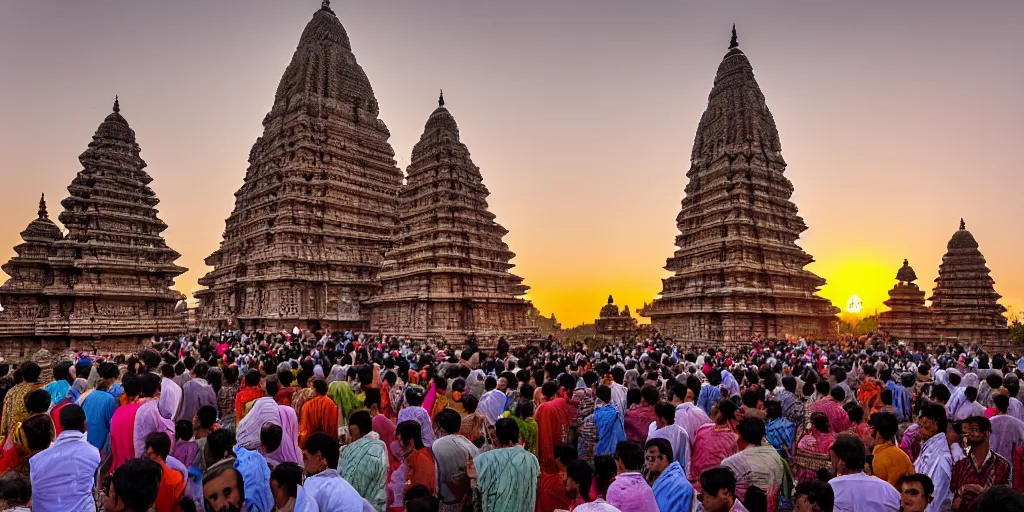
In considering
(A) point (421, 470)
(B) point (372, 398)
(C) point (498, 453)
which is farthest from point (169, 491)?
(C) point (498, 453)

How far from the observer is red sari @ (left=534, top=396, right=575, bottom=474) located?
7.43 meters

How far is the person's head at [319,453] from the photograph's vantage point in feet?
14.4

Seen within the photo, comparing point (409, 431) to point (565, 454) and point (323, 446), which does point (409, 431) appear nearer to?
point (323, 446)

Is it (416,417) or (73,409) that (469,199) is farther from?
(73,409)

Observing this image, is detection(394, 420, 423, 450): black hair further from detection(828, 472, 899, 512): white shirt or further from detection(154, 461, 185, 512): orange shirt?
detection(828, 472, 899, 512): white shirt

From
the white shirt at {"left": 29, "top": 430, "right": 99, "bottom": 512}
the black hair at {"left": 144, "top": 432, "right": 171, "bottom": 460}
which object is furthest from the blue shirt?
the black hair at {"left": 144, "top": 432, "right": 171, "bottom": 460}

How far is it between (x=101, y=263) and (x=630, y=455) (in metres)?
35.3

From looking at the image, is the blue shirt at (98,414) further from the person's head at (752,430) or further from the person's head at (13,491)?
the person's head at (752,430)

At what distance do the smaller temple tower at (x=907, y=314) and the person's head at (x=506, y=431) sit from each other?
44505 millimetres

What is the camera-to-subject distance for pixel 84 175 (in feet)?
104

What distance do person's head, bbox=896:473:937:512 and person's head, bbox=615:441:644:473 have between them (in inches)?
77.8

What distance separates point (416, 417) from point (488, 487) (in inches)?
91.7

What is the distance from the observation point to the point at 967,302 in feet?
123

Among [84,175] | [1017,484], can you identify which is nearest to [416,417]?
[1017,484]
